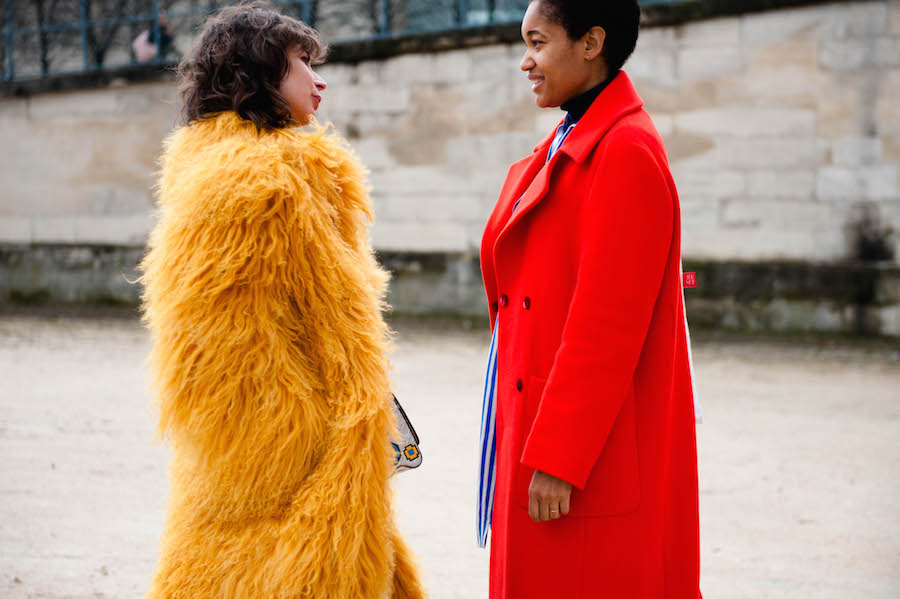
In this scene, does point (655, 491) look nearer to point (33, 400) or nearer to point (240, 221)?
point (240, 221)

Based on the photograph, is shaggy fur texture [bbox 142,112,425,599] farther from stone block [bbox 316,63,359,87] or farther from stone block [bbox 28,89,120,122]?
stone block [bbox 28,89,120,122]

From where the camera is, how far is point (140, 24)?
13.8 metres

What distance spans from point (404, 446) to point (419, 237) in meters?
9.41

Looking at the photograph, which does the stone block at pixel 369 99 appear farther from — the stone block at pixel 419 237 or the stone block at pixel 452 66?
the stone block at pixel 419 237

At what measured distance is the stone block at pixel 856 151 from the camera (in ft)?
33.2

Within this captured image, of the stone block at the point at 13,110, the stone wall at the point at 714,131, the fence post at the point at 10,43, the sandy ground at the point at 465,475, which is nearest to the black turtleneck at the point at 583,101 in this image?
the sandy ground at the point at 465,475

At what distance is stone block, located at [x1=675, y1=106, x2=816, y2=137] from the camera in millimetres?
10289

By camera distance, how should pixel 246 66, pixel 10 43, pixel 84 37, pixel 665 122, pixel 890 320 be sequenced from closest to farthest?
pixel 246 66 → pixel 890 320 → pixel 665 122 → pixel 84 37 → pixel 10 43

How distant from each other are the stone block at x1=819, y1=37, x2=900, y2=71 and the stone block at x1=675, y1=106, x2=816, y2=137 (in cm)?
56

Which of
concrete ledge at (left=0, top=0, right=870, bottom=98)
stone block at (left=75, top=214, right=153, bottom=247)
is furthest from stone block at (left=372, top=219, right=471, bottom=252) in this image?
stone block at (left=75, top=214, right=153, bottom=247)

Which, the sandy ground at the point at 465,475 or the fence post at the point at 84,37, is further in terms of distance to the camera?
the fence post at the point at 84,37

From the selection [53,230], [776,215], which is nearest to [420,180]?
[776,215]

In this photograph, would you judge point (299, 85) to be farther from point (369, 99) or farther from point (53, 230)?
point (53, 230)

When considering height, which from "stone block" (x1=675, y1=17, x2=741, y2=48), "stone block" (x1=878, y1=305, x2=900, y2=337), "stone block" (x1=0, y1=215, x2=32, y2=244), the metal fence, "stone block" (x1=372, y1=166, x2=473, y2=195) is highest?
the metal fence
